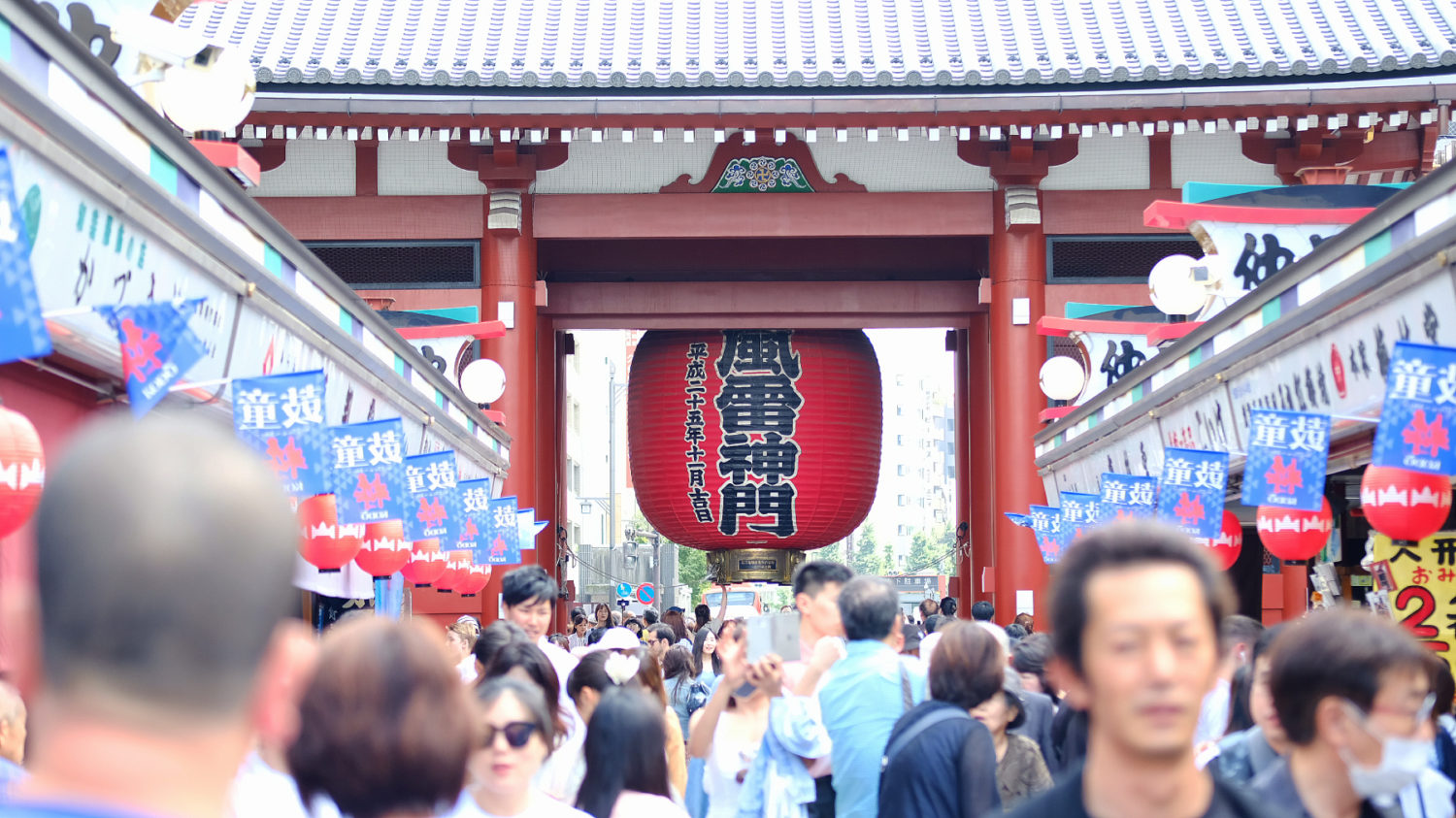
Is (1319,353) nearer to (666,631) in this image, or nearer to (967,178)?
(666,631)

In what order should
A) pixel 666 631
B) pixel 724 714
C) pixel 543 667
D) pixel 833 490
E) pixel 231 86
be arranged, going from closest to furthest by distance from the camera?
1. pixel 543 667
2. pixel 724 714
3. pixel 231 86
4. pixel 666 631
5. pixel 833 490

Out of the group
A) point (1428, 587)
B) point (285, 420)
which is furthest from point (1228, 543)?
point (285, 420)

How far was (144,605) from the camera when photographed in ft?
4.21

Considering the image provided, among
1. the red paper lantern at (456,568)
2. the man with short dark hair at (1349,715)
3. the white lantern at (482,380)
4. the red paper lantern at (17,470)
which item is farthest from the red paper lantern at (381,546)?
the man with short dark hair at (1349,715)

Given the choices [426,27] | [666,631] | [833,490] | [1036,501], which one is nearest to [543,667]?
[666,631]

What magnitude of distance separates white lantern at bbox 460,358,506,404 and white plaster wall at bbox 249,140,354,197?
2.28 m

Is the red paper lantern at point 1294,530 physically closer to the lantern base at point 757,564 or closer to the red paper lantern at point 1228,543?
the red paper lantern at point 1228,543

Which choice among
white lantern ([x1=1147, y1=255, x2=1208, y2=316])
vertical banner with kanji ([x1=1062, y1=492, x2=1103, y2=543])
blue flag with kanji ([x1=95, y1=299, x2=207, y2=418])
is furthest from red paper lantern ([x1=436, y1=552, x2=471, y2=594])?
white lantern ([x1=1147, y1=255, x2=1208, y2=316])

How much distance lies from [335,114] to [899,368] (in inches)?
2925

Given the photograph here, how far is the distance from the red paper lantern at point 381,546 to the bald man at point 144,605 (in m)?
7.72

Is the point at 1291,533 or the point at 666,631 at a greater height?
the point at 1291,533

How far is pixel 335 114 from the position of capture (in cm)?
1381

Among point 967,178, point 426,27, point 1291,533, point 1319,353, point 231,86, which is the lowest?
point 1291,533

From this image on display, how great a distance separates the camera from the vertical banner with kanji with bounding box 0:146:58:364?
4043mm
